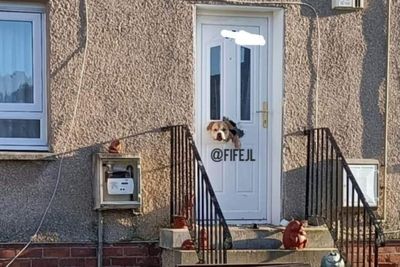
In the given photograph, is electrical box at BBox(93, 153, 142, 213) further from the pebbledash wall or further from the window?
the window

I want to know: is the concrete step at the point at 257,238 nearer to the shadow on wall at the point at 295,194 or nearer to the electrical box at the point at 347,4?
the shadow on wall at the point at 295,194

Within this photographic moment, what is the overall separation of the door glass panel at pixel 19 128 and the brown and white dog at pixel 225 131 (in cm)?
173

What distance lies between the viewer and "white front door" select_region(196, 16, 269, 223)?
6531 millimetres

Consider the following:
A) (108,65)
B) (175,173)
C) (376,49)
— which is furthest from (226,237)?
(376,49)

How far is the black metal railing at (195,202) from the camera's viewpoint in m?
5.36

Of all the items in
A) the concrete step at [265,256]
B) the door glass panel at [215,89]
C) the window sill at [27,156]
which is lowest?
the concrete step at [265,256]

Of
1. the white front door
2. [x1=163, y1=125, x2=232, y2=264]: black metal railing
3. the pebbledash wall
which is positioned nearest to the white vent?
the pebbledash wall

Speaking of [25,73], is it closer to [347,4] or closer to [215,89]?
[215,89]

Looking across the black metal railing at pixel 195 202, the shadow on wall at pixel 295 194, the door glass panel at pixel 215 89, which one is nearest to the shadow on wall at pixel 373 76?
the shadow on wall at pixel 295 194

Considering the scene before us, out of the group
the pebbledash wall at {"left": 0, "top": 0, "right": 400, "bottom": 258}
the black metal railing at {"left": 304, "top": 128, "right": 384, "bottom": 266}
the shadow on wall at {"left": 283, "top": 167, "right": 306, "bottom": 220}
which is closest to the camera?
the black metal railing at {"left": 304, "top": 128, "right": 384, "bottom": 266}

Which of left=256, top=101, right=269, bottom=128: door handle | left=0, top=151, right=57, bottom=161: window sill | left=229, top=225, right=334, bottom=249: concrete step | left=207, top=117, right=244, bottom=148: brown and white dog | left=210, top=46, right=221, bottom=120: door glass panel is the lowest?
left=229, top=225, right=334, bottom=249: concrete step

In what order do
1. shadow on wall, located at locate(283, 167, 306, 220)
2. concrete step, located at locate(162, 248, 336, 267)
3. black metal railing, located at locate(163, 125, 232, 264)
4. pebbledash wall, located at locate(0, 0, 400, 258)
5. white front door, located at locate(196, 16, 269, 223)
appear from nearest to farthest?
1. black metal railing, located at locate(163, 125, 232, 264)
2. concrete step, located at locate(162, 248, 336, 267)
3. pebbledash wall, located at locate(0, 0, 400, 258)
4. shadow on wall, located at locate(283, 167, 306, 220)
5. white front door, located at locate(196, 16, 269, 223)

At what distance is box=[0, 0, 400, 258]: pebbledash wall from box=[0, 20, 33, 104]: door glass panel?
295 mm

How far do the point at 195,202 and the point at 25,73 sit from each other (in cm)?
210
